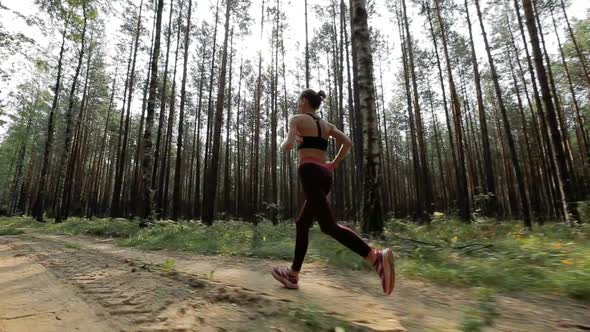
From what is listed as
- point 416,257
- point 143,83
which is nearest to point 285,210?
point 143,83

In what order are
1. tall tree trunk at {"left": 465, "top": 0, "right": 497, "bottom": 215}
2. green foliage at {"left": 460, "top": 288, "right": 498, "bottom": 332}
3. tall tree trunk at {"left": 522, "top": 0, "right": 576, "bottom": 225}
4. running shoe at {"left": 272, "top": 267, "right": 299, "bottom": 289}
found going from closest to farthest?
1. green foliage at {"left": 460, "top": 288, "right": 498, "bottom": 332}
2. running shoe at {"left": 272, "top": 267, "right": 299, "bottom": 289}
3. tall tree trunk at {"left": 522, "top": 0, "right": 576, "bottom": 225}
4. tall tree trunk at {"left": 465, "top": 0, "right": 497, "bottom": 215}

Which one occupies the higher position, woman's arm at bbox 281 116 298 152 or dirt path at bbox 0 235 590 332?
woman's arm at bbox 281 116 298 152

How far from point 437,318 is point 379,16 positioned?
2050 cm

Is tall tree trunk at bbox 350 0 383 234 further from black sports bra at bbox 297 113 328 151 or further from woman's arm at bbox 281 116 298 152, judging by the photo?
woman's arm at bbox 281 116 298 152

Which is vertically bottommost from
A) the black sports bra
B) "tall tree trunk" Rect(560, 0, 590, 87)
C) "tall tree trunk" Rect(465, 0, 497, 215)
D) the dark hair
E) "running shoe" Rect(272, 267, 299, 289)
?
"running shoe" Rect(272, 267, 299, 289)

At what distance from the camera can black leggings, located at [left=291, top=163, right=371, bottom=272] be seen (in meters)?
2.72

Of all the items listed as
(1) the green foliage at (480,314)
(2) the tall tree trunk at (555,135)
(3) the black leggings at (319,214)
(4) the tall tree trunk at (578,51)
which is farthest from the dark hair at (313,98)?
(4) the tall tree trunk at (578,51)

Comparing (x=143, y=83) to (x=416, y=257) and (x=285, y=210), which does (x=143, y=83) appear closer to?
(x=285, y=210)

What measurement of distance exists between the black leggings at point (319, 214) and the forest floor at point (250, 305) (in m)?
0.43

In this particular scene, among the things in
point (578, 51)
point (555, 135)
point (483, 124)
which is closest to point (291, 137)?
point (555, 135)

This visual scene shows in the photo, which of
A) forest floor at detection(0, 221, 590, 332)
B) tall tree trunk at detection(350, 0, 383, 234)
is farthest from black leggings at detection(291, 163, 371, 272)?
tall tree trunk at detection(350, 0, 383, 234)

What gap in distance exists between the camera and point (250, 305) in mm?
2398

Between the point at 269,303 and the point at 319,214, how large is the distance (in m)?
0.85

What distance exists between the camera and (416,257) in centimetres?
471
